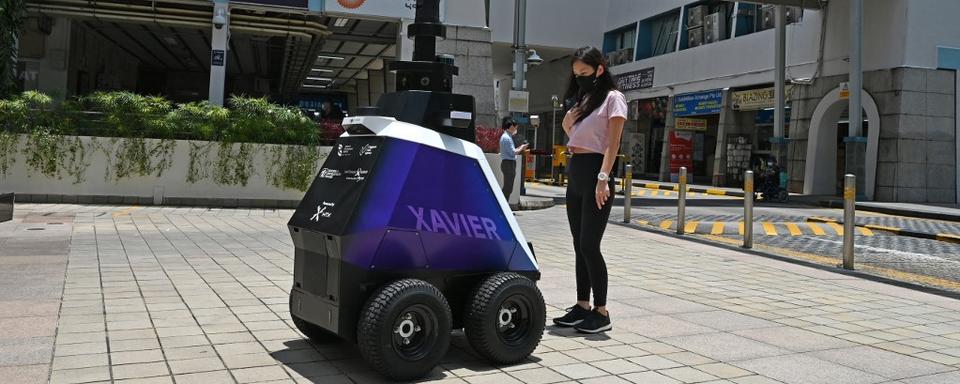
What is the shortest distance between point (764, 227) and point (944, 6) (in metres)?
12.1

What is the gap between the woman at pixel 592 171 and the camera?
Result: 14.4ft

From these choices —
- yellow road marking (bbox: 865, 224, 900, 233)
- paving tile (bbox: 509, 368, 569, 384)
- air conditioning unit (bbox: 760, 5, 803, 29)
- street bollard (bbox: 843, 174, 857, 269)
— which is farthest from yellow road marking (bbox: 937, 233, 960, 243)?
air conditioning unit (bbox: 760, 5, 803, 29)

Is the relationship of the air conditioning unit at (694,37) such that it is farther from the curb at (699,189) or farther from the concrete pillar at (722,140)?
the curb at (699,189)

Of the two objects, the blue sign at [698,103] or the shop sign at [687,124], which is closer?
the blue sign at [698,103]

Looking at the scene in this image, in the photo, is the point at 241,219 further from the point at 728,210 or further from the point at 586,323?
the point at 728,210

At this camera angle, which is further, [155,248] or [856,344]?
[155,248]

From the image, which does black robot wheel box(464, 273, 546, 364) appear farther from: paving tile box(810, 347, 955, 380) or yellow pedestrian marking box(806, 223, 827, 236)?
yellow pedestrian marking box(806, 223, 827, 236)

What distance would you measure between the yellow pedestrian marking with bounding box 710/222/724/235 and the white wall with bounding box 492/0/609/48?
66.8 feet

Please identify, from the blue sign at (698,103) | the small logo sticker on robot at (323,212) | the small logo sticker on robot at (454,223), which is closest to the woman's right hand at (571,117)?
the small logo sticker on robot at (454,223)

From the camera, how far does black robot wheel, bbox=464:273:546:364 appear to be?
3.64 metres

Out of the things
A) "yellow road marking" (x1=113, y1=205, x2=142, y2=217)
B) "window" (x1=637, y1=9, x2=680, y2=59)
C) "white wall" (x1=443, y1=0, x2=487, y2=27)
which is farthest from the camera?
"window" (x1=637, y1=9, x2=680, y2=59)

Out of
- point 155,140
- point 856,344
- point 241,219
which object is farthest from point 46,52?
point 856,344

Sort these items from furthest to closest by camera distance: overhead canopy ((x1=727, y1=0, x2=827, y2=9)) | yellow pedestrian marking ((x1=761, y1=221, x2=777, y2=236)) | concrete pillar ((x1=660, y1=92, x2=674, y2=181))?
concrete pillar ((x1=660, y1=92, x2=674, y2=181)), overhead canopy ((x1=727, y1=0, x2=827, y2=9)), yellow pedestrian marking ((x1=761, y1=221, x2=777, y2=236))

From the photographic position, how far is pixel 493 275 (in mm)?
3820
